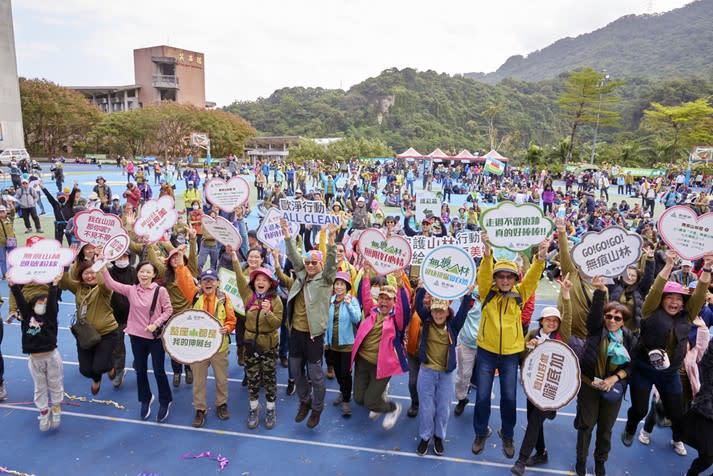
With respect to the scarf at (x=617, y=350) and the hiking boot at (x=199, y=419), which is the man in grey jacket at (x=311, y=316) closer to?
the hiking boot at (x=199, y=419)

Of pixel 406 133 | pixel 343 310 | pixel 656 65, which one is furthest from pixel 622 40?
pixel 343 310

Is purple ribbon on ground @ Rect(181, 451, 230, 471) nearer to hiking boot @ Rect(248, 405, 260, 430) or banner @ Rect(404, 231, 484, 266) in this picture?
hiking boot @ Rect(248, 405, 260, 430)

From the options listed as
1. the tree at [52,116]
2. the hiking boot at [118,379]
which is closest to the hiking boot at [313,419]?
the hiking boot at [118,379]

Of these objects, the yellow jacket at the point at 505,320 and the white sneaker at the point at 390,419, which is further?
the white sneaker at the point at 390,419

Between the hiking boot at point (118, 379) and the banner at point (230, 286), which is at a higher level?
the banner at point (230, 286)

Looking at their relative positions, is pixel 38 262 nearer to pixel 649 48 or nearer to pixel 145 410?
pixel 145 410

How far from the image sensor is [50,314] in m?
4.58

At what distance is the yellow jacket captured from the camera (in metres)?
4.21

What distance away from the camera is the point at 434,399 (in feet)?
14.5

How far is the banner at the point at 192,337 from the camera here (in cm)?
460

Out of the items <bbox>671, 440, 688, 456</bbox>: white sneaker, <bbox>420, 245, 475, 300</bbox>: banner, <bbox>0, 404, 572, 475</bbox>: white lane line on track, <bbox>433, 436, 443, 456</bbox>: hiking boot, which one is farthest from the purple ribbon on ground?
<bbox>671, 440, 688, 456</bbox>: white sneaker

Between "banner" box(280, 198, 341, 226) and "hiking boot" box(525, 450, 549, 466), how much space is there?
3.65m

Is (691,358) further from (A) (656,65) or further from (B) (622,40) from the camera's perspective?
(B) (622,40)

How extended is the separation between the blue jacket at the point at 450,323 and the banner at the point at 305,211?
2.36 m
